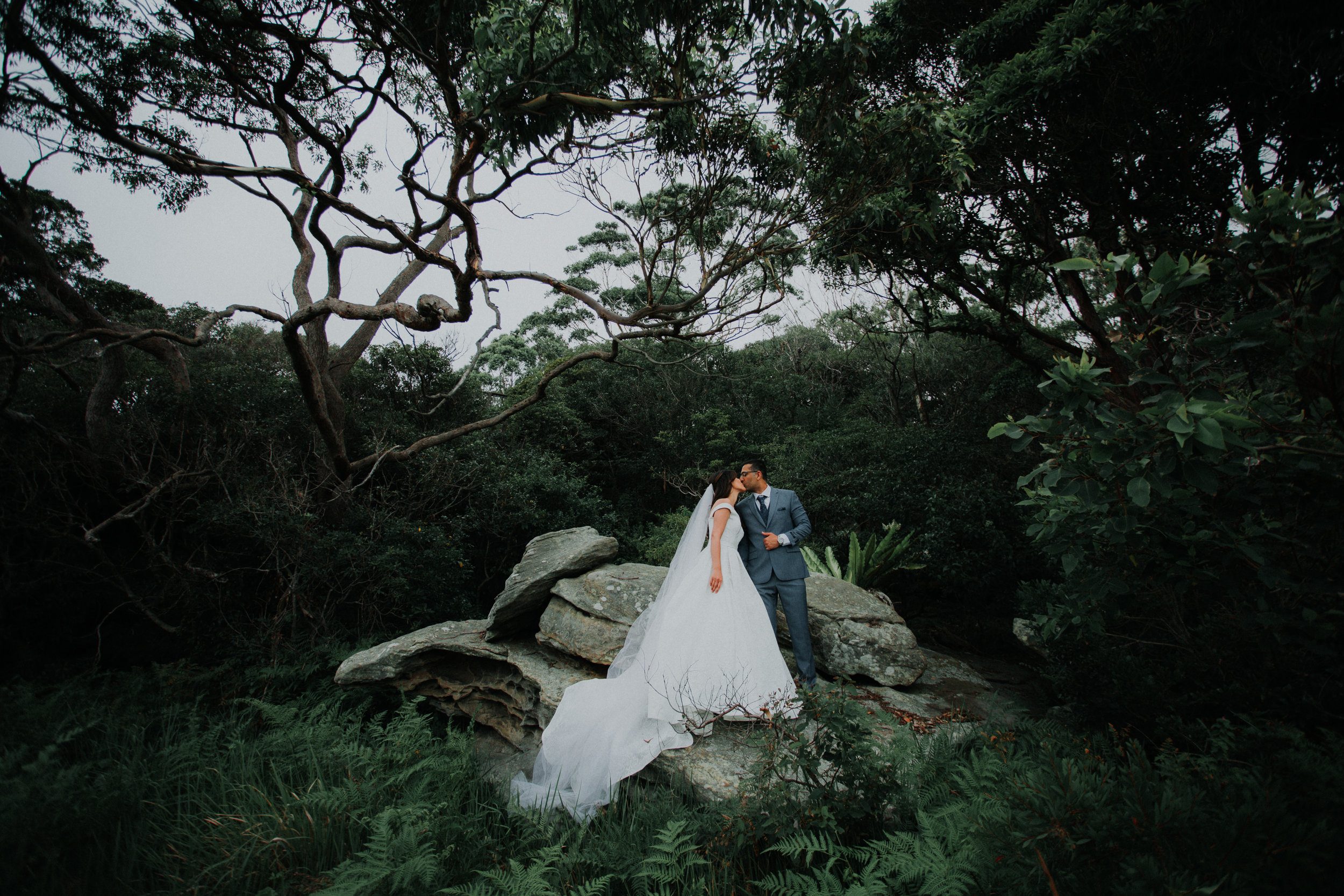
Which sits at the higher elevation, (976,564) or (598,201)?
(598,201)

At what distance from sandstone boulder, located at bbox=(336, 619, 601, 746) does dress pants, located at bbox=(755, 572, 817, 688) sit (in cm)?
173

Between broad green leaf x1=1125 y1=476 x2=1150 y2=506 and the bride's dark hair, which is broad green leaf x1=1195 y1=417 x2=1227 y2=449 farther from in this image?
the bride's dark hair

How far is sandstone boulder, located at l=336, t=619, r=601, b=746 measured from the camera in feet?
16.3

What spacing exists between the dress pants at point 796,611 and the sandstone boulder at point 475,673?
1728 millimetres

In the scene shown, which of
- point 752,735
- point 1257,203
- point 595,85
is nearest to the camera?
point 1257,203

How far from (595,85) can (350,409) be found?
6201 mm

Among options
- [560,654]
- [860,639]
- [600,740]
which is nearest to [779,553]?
[860,639]

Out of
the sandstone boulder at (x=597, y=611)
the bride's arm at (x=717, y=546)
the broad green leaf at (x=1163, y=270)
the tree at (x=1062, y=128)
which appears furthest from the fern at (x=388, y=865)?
the tree at (x=1062, y=128)

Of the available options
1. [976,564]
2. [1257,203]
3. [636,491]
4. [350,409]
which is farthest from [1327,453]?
[636,491]

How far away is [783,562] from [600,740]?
6.91ft

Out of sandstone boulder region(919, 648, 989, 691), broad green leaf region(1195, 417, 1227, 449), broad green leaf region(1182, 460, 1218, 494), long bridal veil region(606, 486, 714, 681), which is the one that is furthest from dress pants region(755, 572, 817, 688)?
broad green leaf region(1195, 417, 1227, 449)

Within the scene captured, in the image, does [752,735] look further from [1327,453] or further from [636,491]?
[636,491]

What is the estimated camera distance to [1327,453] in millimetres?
2053

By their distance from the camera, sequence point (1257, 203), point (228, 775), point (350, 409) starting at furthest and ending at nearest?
point (350, 409)
point (228, 775)
point (1257, 203)
